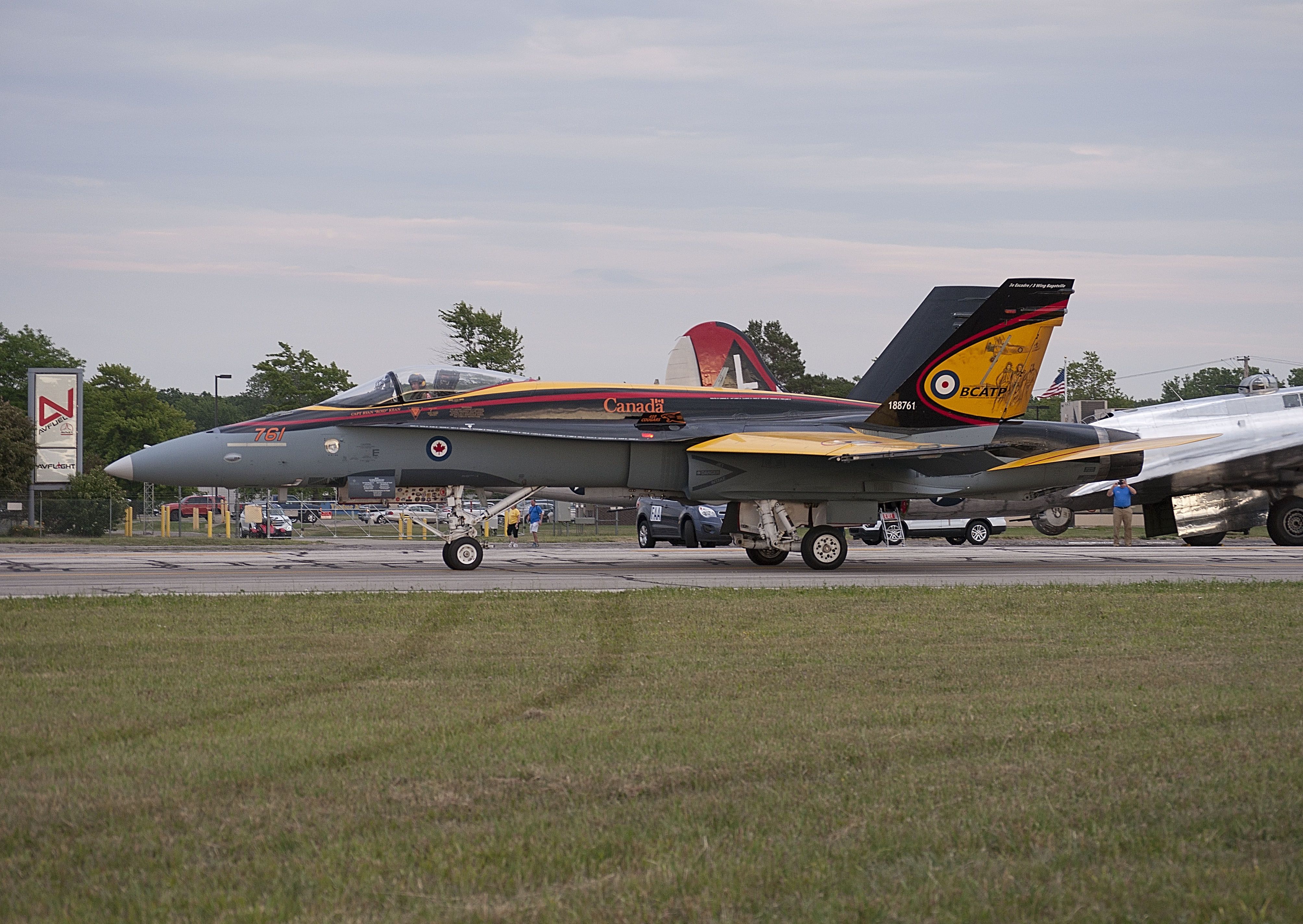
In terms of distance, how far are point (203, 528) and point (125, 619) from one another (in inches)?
1868

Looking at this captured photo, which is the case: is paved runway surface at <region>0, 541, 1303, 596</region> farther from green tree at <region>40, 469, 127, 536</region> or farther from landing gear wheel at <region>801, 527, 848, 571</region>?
green tree at <region>40, 469, 127, 536</region>

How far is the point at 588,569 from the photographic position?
19.5 metres

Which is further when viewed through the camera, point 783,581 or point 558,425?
point 558,425

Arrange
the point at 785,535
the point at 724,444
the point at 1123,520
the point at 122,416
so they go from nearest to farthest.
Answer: the point at 724,444 < the point at 785,535 < the point at 1123,520 < the point at 122,416

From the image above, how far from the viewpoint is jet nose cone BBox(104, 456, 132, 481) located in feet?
57.4

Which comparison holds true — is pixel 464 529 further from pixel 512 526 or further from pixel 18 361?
pixel 18 361

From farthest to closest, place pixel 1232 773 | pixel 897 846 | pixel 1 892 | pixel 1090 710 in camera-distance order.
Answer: pixel 1090 710 → pixel 1232 773 → pixel 897 846 → pixel 1 892

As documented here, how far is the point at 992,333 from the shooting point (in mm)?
19594

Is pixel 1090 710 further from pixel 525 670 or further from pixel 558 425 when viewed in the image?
pixel 558 425

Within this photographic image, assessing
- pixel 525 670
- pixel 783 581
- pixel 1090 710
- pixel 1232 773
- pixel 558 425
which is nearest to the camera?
pixel 1232 773

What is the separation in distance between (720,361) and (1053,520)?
33.0 ft

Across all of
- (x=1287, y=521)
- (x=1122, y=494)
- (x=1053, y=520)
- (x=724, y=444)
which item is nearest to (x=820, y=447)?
(x=724, y=444)

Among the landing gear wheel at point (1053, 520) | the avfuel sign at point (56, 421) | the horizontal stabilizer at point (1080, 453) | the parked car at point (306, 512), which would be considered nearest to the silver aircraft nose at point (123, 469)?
the horizontal stabilizer at point (1080, 453)

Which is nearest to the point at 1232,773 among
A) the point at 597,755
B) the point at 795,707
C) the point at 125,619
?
the point at 795,707
